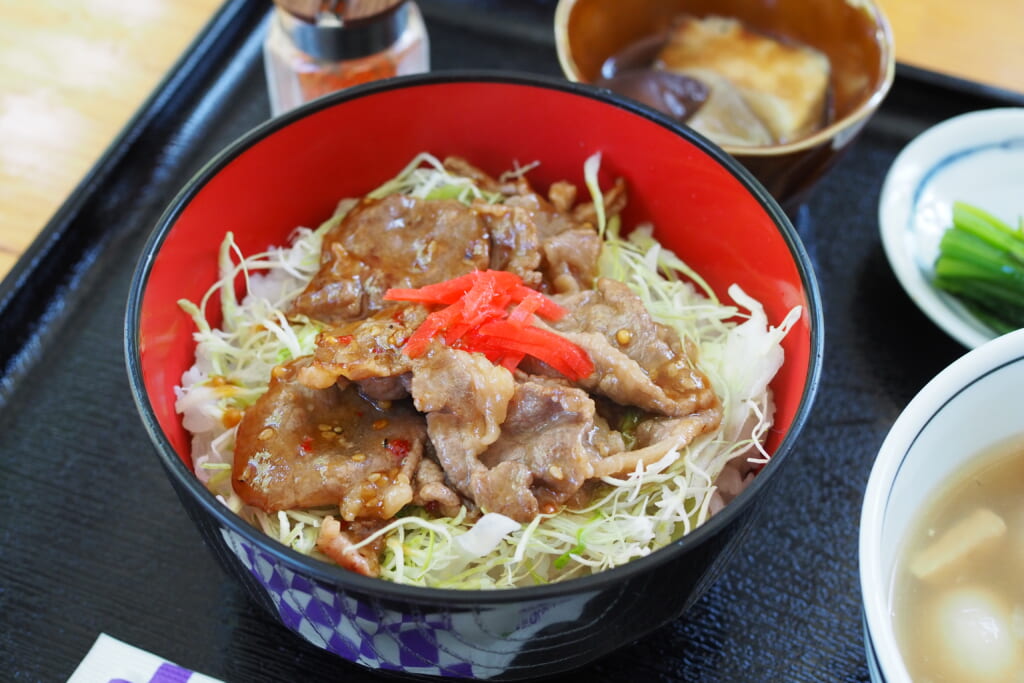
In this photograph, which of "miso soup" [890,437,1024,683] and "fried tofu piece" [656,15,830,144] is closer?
"miso soup" [890,437,1024,683]

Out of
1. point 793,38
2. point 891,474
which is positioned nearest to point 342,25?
point 793,38

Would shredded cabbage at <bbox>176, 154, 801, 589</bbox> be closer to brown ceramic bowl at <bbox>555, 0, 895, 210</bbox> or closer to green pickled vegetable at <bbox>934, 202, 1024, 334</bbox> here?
brown ceramic bowl at <bbox>555, 0, 895, 210</bbox>

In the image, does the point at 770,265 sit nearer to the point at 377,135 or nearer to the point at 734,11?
the point at 377,135

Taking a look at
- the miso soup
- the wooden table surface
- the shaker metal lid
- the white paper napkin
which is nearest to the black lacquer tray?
the white paper napkin

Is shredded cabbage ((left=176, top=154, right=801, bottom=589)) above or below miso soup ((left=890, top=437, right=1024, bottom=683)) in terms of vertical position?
above

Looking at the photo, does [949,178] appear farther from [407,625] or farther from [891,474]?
[407,625]

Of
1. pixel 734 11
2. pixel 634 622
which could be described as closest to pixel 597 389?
pixel 634 622

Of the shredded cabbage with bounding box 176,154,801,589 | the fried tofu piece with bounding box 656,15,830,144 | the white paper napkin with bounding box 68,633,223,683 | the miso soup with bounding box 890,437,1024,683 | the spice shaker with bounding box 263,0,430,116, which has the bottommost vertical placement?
the white paper napkin with bounding box 68,633,223,683

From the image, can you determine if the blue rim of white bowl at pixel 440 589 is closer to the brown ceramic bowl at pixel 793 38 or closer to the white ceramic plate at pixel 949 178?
the brown ceramic bowl at pixel 793 38

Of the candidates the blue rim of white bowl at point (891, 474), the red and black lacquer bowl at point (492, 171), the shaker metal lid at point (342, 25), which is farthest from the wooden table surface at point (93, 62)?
the blue rim of white bowl at point (891, 474)
